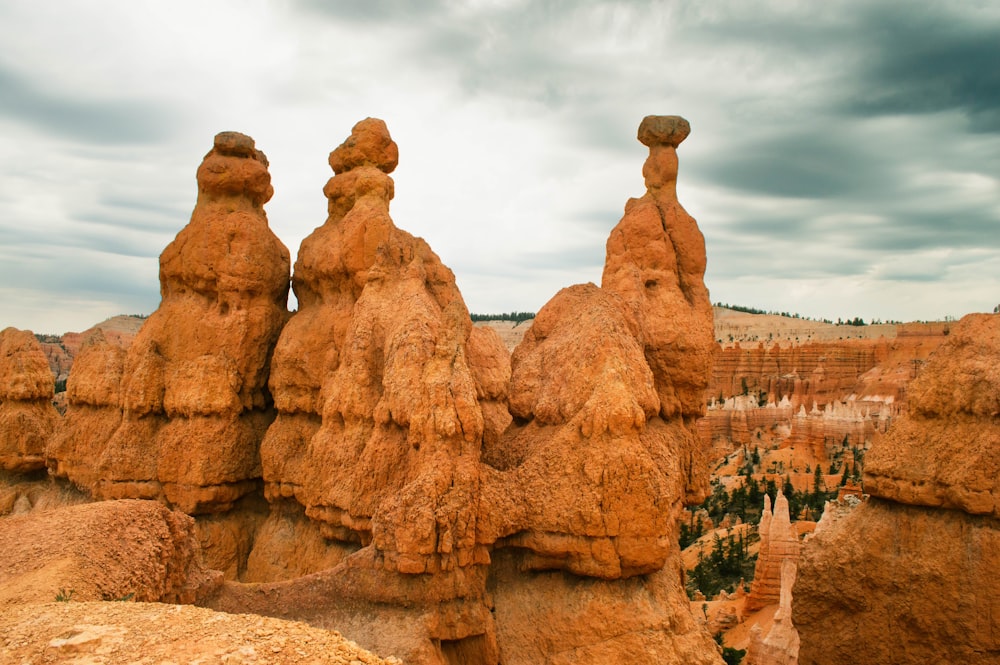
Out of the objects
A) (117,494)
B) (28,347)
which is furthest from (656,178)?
(28,347)

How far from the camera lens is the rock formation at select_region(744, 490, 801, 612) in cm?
2319

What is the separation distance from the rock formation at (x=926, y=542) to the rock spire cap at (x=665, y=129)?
6.63 metres

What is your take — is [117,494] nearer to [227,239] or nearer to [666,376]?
[227,239]

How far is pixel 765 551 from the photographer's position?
24.7m

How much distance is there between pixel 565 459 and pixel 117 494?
8836 mm

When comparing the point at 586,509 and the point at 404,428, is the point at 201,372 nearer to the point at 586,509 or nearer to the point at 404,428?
the point at 404,428

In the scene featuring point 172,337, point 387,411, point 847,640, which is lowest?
point 847,640

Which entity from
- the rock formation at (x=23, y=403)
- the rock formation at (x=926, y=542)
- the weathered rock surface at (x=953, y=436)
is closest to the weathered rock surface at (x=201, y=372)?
the rock formation at (x=23, y=403)

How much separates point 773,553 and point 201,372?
16.8m

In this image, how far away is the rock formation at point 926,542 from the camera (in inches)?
423

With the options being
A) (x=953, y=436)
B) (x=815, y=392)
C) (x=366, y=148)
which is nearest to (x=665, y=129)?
(x=366, y=148)

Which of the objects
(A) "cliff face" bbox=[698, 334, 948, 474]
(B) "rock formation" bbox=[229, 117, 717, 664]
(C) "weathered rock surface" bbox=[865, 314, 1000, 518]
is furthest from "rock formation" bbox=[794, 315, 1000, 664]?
(A) "cliff face" bbox=[698, 334, 948, 474]

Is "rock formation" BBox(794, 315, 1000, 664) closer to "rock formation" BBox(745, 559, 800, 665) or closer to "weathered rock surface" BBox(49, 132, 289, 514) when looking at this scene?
"rock formation" BBox(745, 559, 800, 665)

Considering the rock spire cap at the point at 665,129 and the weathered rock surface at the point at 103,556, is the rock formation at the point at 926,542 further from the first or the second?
the weathered rock surface at the point at 103,556
